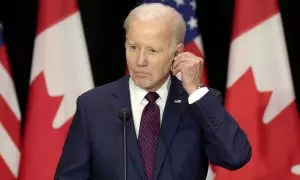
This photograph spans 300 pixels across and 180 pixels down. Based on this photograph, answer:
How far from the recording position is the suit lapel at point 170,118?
74.3 inches

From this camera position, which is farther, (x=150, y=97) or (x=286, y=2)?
(x=286, y=2)

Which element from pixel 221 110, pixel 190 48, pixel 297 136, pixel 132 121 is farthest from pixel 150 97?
pixel 297 136

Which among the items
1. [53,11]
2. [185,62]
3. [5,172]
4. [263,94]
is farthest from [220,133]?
[5,172]

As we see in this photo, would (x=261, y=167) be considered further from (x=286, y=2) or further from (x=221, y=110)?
(x=221, y=110)

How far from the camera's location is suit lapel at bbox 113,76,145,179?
1863 mm

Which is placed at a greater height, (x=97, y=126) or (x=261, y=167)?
(x=97, y=126)

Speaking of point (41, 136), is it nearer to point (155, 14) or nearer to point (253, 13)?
point (253, 13)

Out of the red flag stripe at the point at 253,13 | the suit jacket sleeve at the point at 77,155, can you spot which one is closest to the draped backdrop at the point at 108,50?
the red flag stripe at the point at 253,13

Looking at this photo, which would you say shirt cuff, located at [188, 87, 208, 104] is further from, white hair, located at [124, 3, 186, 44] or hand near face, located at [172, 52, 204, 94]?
white hair, located at [124, 3, 186, 44]

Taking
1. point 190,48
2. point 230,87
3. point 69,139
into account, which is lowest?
point 230,87

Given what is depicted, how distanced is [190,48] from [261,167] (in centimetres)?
83

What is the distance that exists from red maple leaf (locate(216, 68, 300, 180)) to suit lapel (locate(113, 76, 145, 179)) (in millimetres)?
1515

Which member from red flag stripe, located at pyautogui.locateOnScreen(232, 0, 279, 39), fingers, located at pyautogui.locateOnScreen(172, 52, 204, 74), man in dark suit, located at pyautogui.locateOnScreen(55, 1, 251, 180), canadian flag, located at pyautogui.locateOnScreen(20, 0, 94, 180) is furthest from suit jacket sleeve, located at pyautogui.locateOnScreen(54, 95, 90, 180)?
red flag stripe, located at pyautogui.locateOnScreen(232, 0, 279, 39)

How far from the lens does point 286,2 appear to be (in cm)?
349
